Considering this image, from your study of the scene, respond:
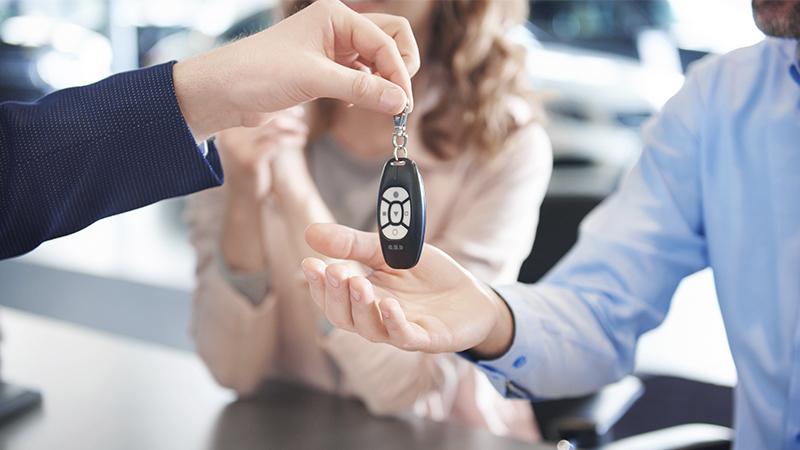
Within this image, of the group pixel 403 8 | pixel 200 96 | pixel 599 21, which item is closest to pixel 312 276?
pixel 200 96

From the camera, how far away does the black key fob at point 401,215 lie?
0.75 m

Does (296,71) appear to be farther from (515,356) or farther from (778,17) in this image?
(778,17)

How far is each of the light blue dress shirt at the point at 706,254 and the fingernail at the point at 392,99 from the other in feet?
1.27

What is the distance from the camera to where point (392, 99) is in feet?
2.25

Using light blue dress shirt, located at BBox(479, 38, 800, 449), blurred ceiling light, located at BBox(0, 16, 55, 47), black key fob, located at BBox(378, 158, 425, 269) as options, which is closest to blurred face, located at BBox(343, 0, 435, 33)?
light blue dress shirt, located at BBox(479, 38, 800, 449)

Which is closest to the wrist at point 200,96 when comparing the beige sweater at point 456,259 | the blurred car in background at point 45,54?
the beige sweater at point 456,259

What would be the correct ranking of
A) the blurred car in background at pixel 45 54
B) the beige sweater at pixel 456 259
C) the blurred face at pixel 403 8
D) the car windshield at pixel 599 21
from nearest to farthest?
1. the beige sweater at pixel 456 259
2. the blurred face at pixel 403 8
3. the car windshield at pixel 599 21
4. the blurred car in background at pixel 45 54

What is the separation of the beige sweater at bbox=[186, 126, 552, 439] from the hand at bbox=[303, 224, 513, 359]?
1.26ft

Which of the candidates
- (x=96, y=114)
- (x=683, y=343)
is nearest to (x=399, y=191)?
(x=96, y=114)

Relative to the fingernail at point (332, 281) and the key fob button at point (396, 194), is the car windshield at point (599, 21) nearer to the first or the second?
the key fob button at point (396, 194)

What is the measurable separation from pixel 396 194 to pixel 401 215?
0.03 meters

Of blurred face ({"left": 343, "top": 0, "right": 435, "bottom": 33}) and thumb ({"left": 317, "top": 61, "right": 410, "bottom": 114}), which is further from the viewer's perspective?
blurred face ({"left": 343, "top": 0, "right": 435, "bottom": 33})

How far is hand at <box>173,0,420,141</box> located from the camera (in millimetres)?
694

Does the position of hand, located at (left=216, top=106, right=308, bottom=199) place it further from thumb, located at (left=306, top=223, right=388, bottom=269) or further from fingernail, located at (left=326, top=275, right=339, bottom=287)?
fingernail, located at (left=326, top=275, right=339, bottom=287)
